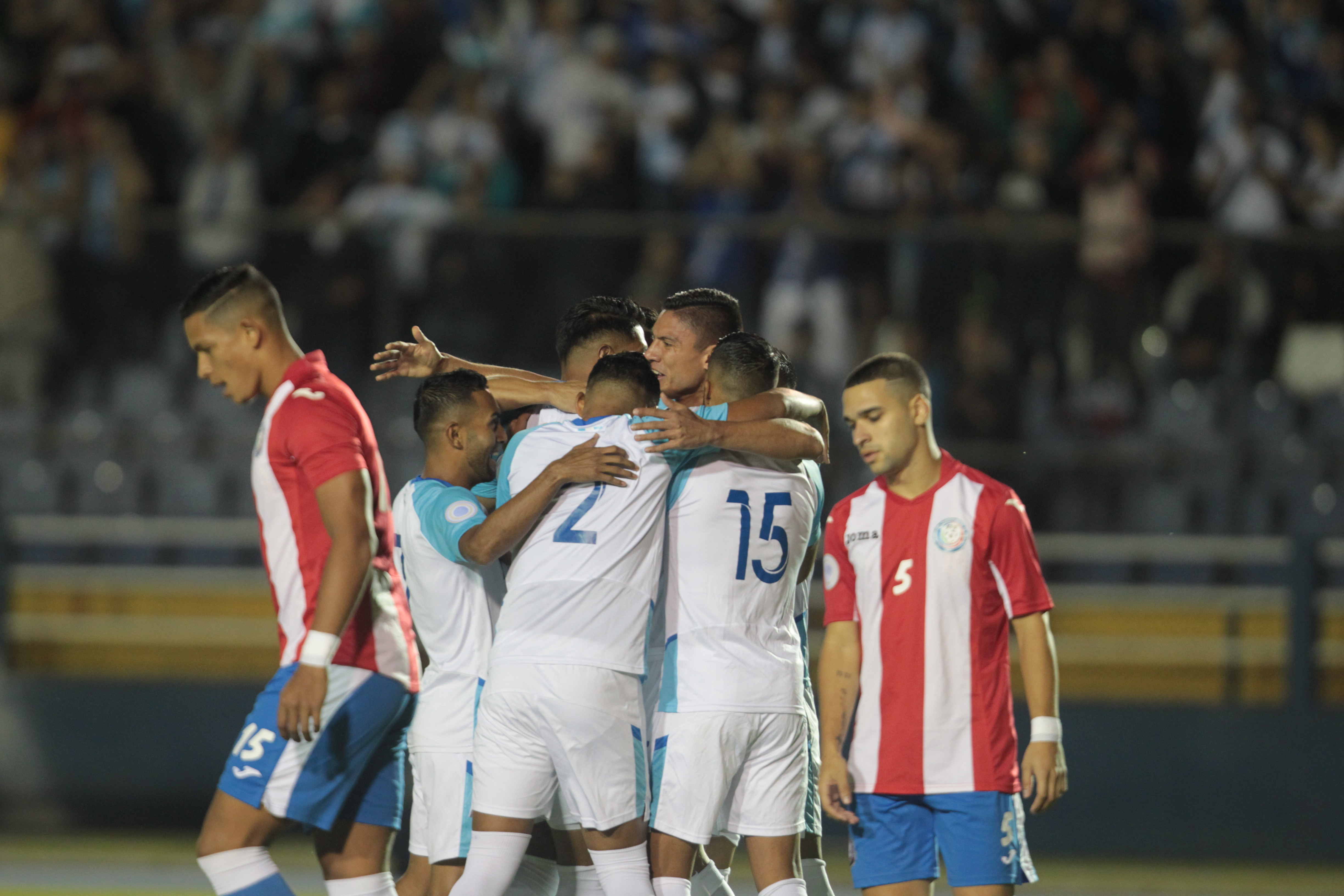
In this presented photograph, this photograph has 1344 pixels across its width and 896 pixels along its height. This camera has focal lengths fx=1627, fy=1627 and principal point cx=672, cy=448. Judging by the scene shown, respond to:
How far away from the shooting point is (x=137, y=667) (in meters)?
9.66

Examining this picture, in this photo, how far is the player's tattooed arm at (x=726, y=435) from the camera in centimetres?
461

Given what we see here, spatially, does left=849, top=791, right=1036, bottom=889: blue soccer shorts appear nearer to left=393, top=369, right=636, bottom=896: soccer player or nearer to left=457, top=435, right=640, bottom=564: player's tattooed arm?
left=393, top=369, right=636, bottom=896: soccer player

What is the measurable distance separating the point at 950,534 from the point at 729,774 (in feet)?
3.21

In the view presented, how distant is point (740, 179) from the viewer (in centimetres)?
1077

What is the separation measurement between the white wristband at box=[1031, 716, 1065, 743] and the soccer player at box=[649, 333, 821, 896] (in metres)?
0.72

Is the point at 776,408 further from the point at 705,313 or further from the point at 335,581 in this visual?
the point at 335,581

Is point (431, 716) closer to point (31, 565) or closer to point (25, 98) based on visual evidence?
point (31, 565)

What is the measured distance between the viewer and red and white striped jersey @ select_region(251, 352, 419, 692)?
4742 mm

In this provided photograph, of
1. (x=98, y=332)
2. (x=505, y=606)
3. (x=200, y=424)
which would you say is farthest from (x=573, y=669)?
(x=98, y=332)

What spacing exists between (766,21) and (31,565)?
21.6ft

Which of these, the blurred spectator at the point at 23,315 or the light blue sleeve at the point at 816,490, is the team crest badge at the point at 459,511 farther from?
the blurred spectator at the point at 23,315

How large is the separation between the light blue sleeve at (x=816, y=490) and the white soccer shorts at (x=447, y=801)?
130 centimetres

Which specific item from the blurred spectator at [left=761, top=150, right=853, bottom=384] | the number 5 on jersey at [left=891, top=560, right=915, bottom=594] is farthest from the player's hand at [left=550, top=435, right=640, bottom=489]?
the blurred spectator at [left=761, top=150, right=853, bottom=384]

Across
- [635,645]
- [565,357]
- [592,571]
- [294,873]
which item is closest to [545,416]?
[565,357]
